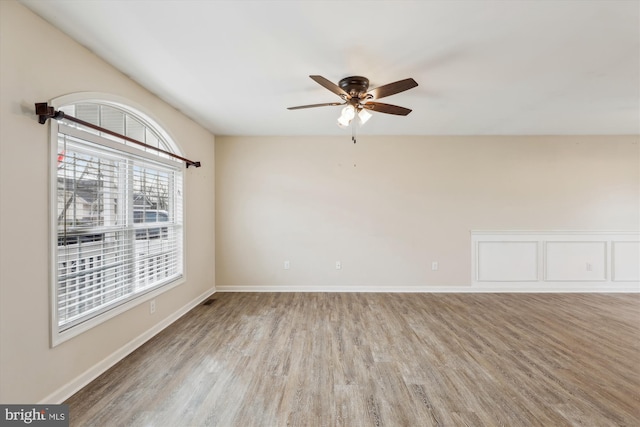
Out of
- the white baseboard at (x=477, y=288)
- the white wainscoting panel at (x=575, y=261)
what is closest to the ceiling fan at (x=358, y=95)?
the white baseboard at (x=477, y=288)

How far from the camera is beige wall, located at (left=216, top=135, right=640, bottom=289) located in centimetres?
443

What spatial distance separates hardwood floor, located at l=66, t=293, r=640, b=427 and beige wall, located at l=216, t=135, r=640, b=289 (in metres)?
0.95

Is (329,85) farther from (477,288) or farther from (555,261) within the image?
(555,261)

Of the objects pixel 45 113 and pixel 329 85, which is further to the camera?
pixel 329 85

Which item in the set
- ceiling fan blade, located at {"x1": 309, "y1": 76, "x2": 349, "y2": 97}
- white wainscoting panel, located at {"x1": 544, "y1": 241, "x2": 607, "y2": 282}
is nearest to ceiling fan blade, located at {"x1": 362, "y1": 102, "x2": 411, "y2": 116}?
ceiling fan blade, located at {"x1": 309, "y1": 76, "x2": 349, "y2": 97}

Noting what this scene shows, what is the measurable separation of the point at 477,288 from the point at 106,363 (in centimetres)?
494

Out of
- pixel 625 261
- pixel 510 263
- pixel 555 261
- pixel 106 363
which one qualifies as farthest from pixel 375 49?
pixel 625 261

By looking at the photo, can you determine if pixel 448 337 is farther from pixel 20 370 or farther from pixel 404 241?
pixel 20 370

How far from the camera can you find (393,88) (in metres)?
2.17

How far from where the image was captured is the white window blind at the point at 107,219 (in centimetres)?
191

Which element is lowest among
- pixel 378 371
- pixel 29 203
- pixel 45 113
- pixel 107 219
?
pixel 378 371

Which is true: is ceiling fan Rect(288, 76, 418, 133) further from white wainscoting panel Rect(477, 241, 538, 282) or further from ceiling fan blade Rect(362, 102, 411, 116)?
white wainscoting panel Rect(477, 241, 538, 282)

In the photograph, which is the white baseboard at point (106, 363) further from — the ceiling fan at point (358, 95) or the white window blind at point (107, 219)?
the ceiling fan at point (358, 95)

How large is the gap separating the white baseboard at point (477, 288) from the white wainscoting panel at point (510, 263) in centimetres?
12
